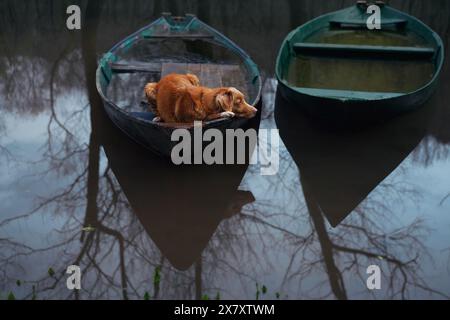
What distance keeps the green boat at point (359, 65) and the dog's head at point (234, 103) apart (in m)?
0.99

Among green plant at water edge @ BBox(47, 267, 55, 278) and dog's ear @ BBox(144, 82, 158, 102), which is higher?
dog's ear @ BBox(144, 82, 158, 102)

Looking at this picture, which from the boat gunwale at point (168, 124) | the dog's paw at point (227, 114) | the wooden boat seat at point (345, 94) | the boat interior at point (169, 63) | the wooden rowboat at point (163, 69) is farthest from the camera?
the boat interior at point (169, 63)

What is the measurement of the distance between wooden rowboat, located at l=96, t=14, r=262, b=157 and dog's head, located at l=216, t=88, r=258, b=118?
4.7 inches

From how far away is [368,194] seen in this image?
676 cm

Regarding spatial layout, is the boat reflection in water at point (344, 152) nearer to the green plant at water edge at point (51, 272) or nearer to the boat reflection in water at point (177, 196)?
the boat reflection in water at point (177, 196)

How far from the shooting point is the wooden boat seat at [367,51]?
8.84m

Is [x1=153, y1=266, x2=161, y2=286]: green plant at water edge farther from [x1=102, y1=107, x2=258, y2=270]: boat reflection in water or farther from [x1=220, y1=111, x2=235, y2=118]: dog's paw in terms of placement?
[x1=220, y1=111, x2=235, y2=118]: dog's paw

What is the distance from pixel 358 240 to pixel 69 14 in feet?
30.5

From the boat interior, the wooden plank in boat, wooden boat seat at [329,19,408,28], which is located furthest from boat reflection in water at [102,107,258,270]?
wooden boat seat at [329,19,408,28]

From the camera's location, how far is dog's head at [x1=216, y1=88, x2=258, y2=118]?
6.66 metres

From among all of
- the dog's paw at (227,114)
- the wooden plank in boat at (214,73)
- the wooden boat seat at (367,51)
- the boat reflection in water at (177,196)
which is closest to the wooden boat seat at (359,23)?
the wooden boat seat at (367,51)

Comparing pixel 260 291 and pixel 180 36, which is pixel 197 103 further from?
pixel 180 36

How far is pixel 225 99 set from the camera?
21.9ft

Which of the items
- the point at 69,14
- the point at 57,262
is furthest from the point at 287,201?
the point at 69,14
